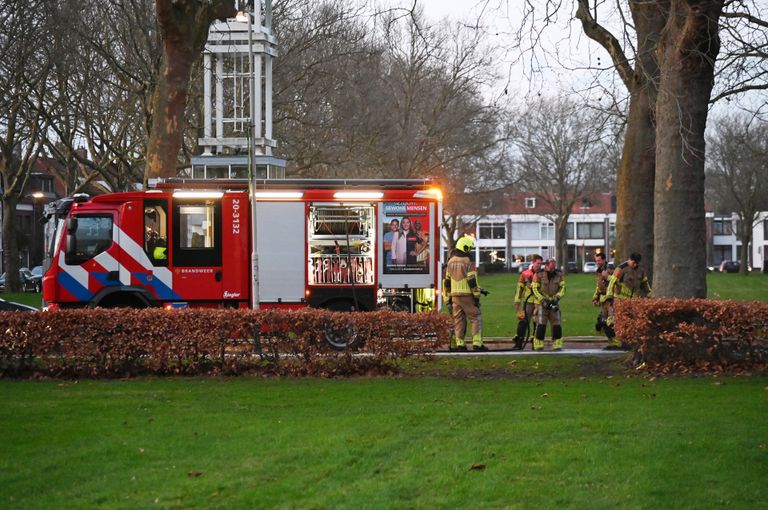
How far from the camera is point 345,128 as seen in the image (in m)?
40.2

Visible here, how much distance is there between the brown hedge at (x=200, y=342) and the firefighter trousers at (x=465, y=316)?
11.3 ft

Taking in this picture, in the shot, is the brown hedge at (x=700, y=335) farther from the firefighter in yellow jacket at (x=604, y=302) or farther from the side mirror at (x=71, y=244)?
the side mirror at (x=71, y=244)

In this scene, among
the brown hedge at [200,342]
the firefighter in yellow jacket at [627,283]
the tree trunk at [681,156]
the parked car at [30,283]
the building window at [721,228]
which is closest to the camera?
the brown hedge at [200,342]

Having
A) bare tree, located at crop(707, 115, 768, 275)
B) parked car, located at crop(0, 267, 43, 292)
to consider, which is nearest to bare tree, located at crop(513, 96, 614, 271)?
bare tree, located at crop(707, 115, 768, 275)

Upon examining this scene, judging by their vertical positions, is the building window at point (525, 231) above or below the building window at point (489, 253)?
above

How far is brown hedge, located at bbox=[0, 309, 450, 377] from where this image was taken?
1377cm

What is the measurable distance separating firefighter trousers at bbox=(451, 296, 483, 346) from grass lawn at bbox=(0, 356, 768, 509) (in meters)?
4.27

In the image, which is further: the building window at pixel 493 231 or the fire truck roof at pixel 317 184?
the building window at pixel 493 231

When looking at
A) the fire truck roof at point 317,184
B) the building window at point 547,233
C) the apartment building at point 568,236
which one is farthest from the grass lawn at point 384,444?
the building window at point 547,233

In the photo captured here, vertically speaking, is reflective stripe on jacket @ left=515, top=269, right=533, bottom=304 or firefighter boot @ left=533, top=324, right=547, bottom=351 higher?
reflective stripe on jacket @ left=515, top=269, right=533, bottom=304

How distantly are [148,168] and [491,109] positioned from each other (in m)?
30.1

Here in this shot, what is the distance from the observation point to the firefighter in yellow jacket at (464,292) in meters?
17.4

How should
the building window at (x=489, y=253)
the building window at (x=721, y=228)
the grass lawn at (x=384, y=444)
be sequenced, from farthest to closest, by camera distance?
the building window at (x=721, y=228) → the building window at (x=489, y=253) → the grass lawn at (x=384, y=444)

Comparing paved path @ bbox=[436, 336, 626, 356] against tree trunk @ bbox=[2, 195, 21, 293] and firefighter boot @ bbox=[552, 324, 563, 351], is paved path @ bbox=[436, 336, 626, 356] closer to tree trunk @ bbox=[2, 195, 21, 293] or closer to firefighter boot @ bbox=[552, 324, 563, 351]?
firefighter boot @ bbox=[552, 324, 563, 351]
